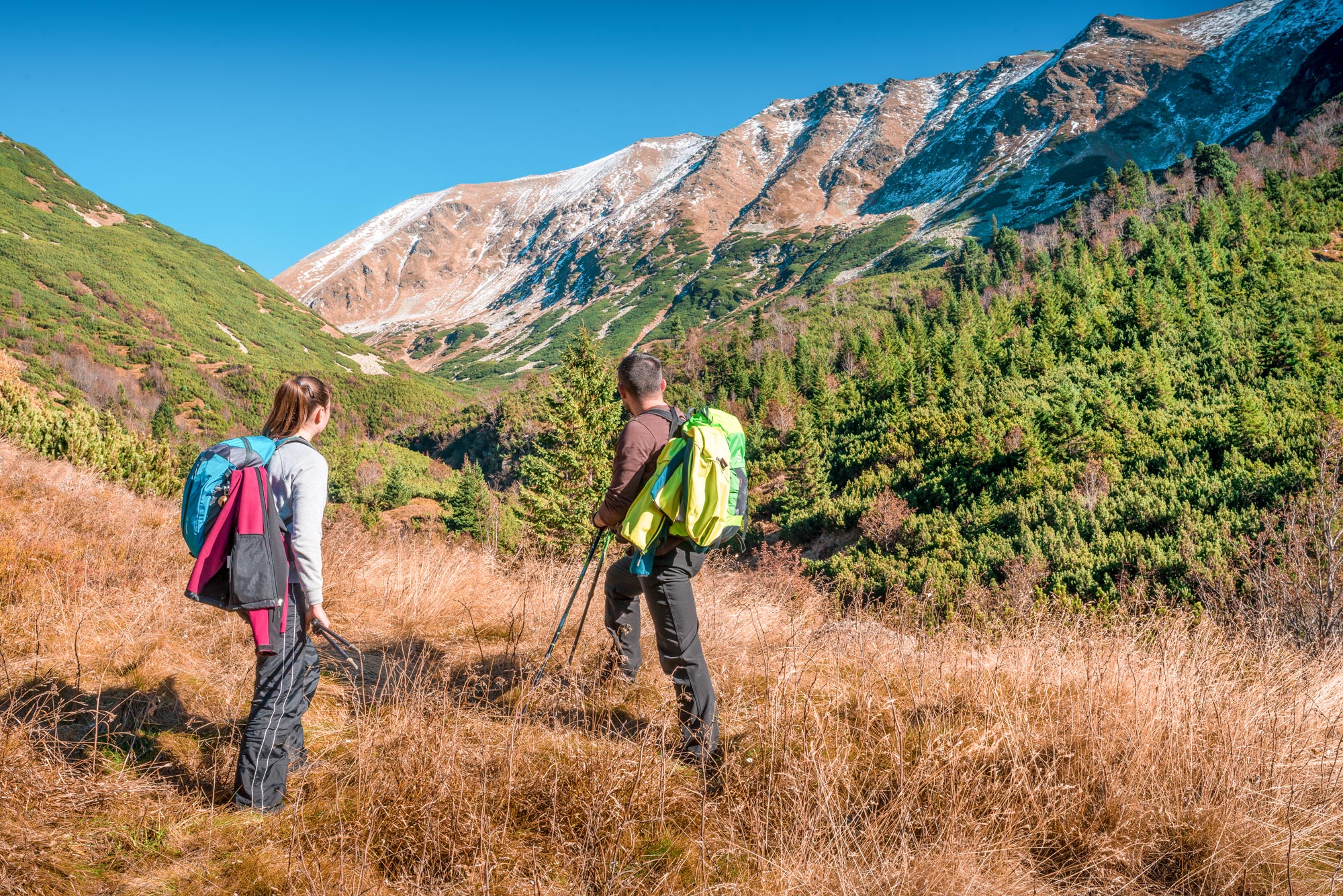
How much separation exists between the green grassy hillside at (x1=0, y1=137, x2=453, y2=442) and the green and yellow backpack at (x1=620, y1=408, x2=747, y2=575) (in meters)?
63.1

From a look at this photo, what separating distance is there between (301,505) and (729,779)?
185 centimetres

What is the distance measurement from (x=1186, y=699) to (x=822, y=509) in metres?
26.9

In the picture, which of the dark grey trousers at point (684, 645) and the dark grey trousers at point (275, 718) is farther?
the dark grey trousers at point (684, 645)

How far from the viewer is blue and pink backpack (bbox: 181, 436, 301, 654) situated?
2189 mm

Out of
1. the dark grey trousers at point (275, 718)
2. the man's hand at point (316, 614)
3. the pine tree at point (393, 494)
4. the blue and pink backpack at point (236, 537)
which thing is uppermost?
the blue and pink backpack at point (236, 537)

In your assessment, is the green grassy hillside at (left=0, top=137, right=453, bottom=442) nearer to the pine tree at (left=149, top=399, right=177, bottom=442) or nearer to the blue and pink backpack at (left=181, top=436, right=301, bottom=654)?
the pine tree at (left=149, top=399, right=177, bottom=442)

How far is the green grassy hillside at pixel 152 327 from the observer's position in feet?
217

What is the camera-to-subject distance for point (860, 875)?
1.78 m

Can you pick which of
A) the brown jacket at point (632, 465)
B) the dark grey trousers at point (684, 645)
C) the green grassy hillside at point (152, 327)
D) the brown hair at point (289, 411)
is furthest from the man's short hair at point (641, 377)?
the green grassy hillside at point (152, 327)

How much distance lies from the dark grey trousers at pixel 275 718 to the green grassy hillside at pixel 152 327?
204 feet

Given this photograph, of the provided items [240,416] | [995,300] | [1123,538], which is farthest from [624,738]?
[240,416]

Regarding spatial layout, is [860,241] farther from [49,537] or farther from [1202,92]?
[49,537]

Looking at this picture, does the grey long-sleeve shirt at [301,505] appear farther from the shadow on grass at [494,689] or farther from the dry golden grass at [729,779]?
the dry golden grass at [729,779]

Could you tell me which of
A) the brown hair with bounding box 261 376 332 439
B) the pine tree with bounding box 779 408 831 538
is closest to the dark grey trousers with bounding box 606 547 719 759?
the brown hair with bounding box 261 376 332 439
